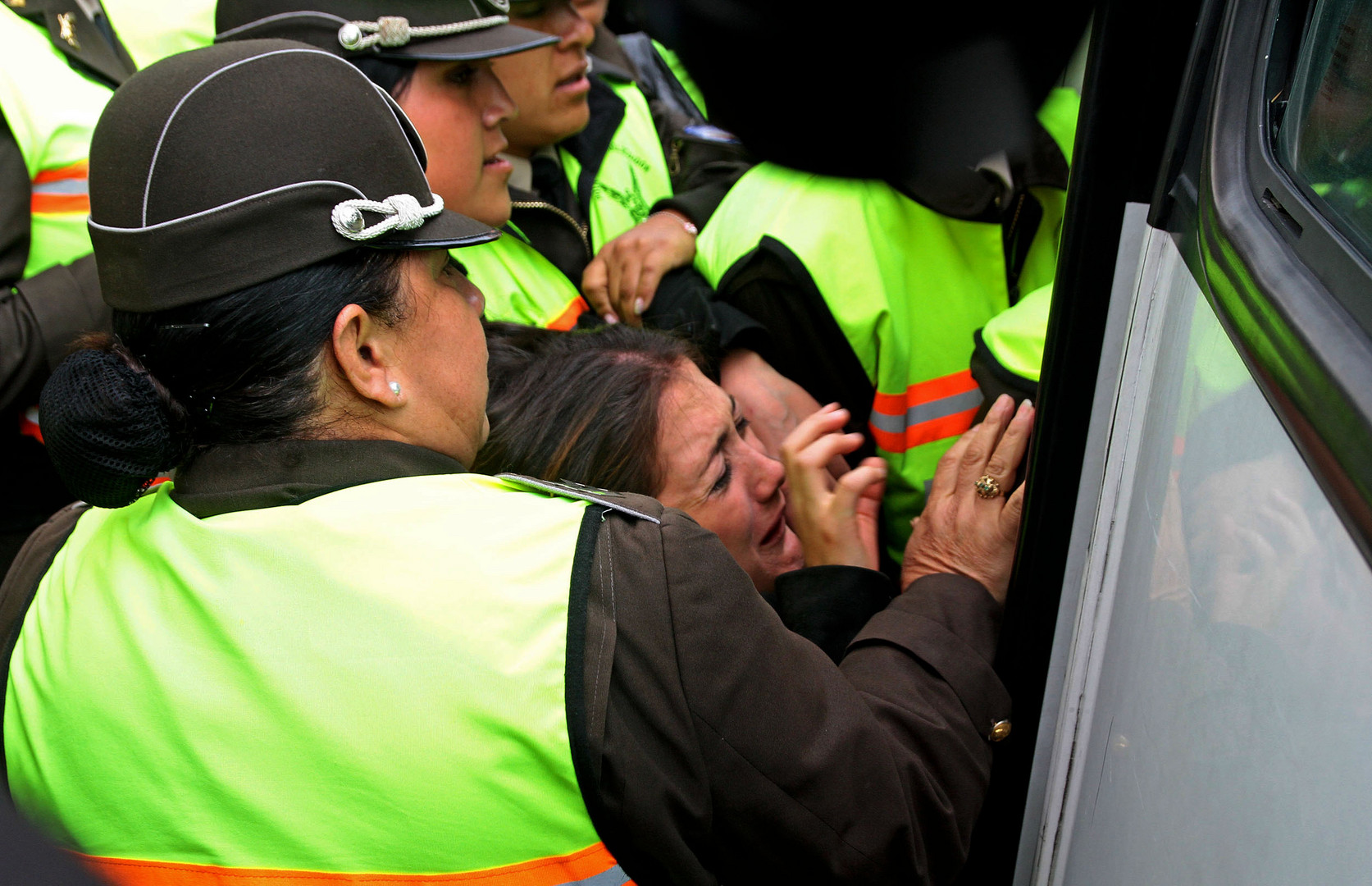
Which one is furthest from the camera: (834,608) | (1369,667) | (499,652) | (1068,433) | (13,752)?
(834,608)

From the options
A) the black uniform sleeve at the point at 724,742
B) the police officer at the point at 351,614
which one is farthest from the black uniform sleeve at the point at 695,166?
the black uniform sleeve at the point at 724,742

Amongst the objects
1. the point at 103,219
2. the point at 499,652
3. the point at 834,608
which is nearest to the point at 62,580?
the point at 103,219

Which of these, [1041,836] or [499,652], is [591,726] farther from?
[1041,836]

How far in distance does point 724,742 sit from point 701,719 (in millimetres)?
34

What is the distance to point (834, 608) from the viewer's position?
1.64 metres

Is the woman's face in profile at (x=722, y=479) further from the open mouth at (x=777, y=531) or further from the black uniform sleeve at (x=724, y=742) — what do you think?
the black uniform sleeve at (x=724, y=742)

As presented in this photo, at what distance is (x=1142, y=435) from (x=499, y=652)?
0.67 m

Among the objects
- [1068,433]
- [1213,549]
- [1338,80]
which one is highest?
[1338,80]

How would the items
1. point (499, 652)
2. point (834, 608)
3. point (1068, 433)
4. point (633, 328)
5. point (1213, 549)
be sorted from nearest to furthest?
point (1213, 549) → point (499, 652) → point (1068, 433) → point (834, 608) → point (633, 328)

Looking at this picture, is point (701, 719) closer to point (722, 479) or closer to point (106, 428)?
point (106, 428)

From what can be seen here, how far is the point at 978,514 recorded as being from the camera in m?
1.64

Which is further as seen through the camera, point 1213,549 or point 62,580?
point 62,580

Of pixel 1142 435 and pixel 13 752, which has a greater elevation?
pixel 1142 435

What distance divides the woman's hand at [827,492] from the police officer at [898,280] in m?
0.19
